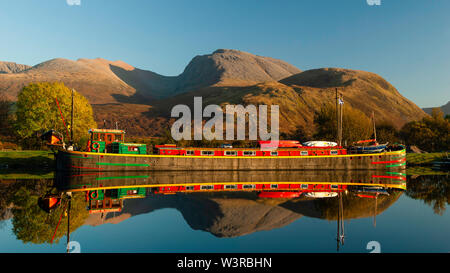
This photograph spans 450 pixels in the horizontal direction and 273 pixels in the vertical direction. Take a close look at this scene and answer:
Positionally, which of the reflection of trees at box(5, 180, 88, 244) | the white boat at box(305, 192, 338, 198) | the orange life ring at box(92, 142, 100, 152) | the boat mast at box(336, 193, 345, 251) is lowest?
the white boat at box(305, 192, 338, 198)

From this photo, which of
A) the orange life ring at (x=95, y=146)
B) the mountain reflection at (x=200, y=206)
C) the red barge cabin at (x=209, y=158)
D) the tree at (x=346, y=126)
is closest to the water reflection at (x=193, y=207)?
the mountain reflection at (x=200, y=206)

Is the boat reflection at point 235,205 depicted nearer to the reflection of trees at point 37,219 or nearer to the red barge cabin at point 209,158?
the reflection of trees at point 37,219

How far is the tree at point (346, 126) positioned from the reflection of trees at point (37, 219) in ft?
273

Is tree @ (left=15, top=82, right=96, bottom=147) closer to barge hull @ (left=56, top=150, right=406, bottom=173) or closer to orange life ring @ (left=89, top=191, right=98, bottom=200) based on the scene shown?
barge hull @ (left=56, top=150, right=406, bottom=173)

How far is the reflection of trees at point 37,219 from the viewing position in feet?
46.5

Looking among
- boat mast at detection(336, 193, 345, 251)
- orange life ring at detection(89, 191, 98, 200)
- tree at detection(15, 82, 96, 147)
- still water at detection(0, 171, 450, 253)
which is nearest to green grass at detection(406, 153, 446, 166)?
still water at detection(0, 171, 450, 253)

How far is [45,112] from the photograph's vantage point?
66.3m

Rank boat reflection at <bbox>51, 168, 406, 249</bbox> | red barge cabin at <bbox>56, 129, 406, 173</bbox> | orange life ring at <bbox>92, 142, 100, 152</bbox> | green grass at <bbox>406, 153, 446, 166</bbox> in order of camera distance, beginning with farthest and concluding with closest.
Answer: green grass at <bbox>406, 153, 446, 166</bbox> < orange life ring at <bbox>92, 142, 100, 152</bbox> < red barge cabin at <bbox>56, 129, 406, 173</bbox> < boat reflection at <bbox>51, 168, 406, 249</bbox>

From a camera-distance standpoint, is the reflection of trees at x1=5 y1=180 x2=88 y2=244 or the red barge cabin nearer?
the reflection of trees at x1=5 y1=180 x2=88 y2=244

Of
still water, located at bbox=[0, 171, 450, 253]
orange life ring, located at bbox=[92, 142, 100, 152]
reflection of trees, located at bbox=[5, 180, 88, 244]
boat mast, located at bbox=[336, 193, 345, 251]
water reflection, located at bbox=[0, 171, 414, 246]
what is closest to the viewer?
still water, located at bbox=[0, 171, 450, 253]

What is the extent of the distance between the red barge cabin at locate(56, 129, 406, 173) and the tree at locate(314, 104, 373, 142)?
89.6 ft

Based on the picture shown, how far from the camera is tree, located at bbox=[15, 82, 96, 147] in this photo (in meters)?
65.6

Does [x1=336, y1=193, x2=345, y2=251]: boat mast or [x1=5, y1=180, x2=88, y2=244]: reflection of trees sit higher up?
[x1=5, y1=180, x2=88, y2=244]: reflection of trees

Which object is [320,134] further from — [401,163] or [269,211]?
[269,211]
